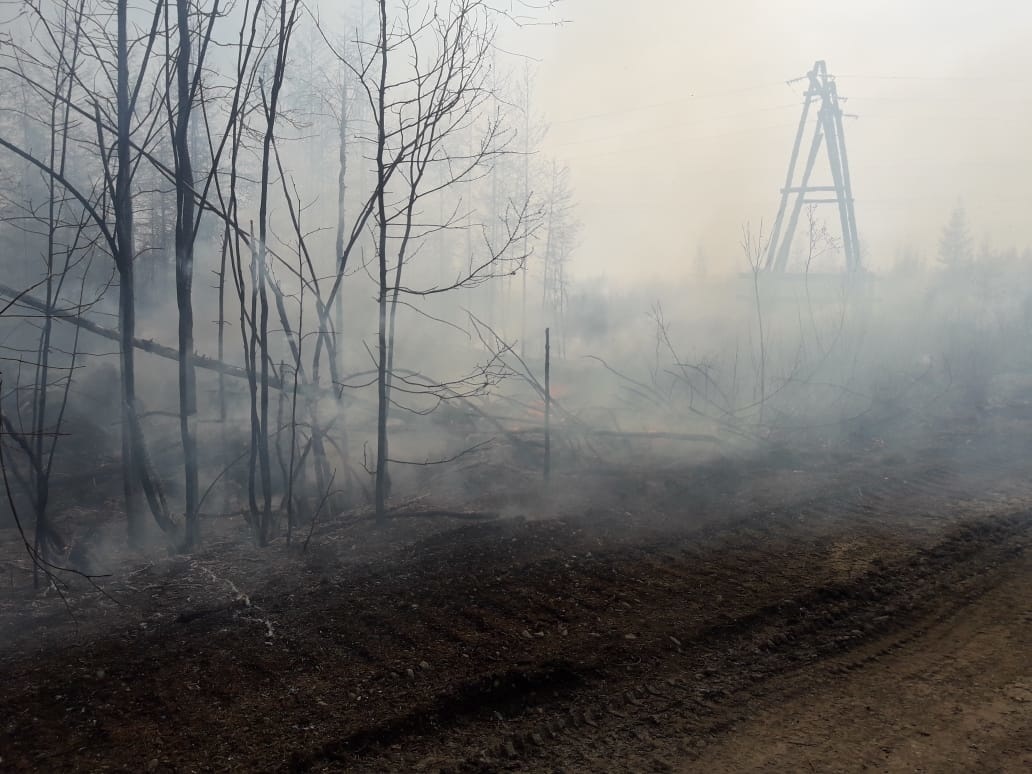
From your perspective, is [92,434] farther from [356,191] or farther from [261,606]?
[356,191]

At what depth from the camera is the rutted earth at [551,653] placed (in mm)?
2945

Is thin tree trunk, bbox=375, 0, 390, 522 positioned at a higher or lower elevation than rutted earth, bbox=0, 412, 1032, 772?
higher

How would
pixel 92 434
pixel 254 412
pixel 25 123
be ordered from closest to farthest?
1. pixel 254 412
2. pixel 92 434
3. pixel 25 123

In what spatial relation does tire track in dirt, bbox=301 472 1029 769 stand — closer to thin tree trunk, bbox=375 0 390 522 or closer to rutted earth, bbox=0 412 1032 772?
rutted earth, bbox=0 412 1032 772

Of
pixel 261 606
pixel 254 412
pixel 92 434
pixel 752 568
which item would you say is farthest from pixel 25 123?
pixel 752 568

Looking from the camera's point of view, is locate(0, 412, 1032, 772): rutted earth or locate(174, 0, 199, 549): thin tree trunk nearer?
locate(0, 412, 1032, 772): rutted earth

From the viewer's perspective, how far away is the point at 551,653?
3652mm

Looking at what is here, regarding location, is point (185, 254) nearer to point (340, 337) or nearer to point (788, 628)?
point (788, 628)

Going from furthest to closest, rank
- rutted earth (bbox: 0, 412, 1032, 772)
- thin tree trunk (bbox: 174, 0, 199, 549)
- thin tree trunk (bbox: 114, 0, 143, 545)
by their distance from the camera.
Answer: thin tree trunk (bbox: 174, 0, 199, 549), thin tree trunk (bbox: 114, 0, 143, 545), rutted earth (bbox: 0, 412, 1032, 772)

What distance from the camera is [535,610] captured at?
416 cm

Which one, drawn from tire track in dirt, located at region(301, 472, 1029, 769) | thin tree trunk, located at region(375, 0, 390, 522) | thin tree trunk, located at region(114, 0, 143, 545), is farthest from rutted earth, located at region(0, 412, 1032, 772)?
thin tree trunk, located at region(114, 0, 143, 545)

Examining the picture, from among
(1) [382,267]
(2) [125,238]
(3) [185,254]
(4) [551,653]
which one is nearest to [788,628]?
(4) [551,653]

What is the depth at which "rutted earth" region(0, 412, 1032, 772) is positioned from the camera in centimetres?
295

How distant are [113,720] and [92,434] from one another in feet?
23.8
